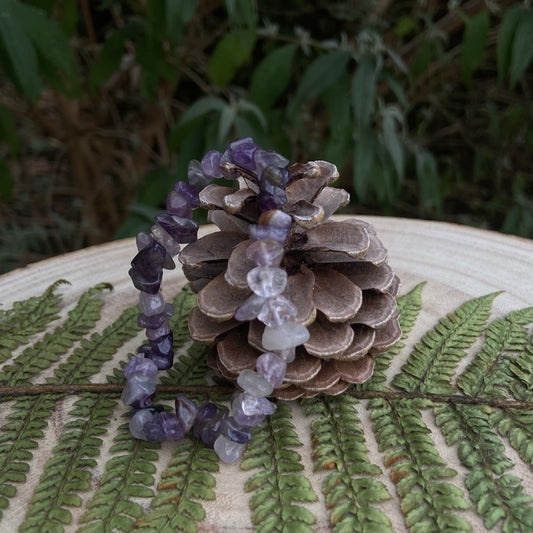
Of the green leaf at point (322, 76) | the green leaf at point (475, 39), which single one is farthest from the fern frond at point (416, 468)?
the green leaf at point (475, 39)

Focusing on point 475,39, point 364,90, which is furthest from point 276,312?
point 475,39

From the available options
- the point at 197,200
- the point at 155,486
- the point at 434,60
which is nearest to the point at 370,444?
the point at 155,486

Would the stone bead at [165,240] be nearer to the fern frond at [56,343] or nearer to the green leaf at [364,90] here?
the fern frond at [56,343]

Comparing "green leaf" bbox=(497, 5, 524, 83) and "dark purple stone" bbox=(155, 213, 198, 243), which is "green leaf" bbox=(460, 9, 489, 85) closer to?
"green leaf" bbox=(497, 5, 524, 83)

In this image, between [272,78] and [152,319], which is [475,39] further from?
[152,319]

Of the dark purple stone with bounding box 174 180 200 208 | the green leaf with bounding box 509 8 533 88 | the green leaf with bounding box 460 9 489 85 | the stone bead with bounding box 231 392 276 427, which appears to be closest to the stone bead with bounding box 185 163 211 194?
the dark purple stone with bounding box 174 180 200 208

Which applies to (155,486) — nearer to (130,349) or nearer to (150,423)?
(150,423)
